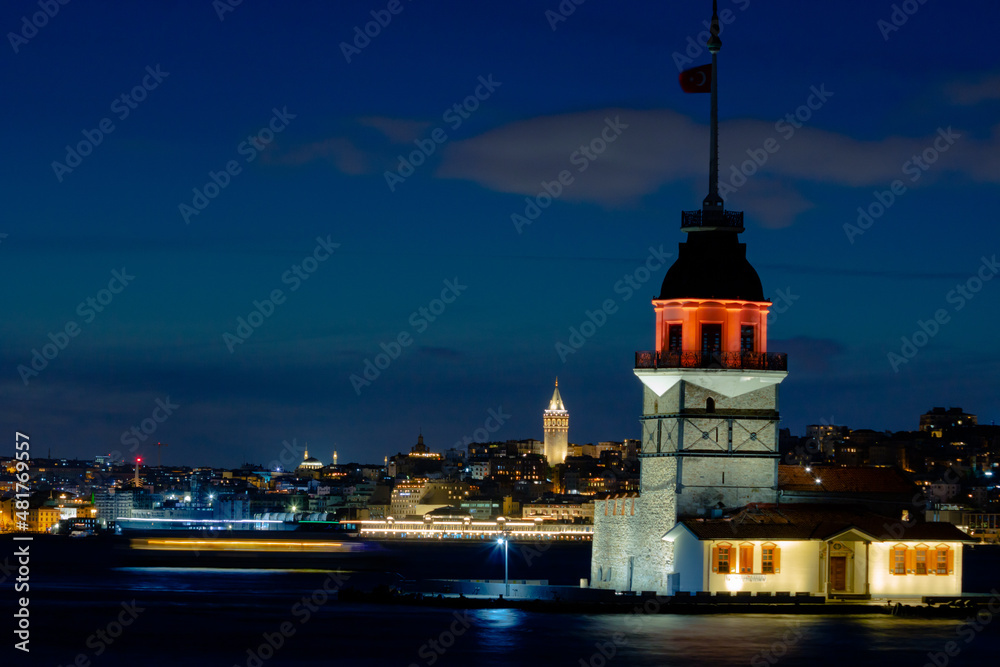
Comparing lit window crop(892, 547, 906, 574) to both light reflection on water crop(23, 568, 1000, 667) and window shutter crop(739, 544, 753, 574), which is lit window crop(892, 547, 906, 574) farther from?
window shutter crop(739, 544, 753, 574)

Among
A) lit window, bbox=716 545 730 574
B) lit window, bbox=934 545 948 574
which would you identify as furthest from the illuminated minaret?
lit window, bbox=934 545 948 574

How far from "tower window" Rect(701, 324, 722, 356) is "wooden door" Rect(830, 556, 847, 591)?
7.45m

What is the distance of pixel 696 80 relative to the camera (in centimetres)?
5725

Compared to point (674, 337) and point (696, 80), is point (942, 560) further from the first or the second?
point (696, 80)

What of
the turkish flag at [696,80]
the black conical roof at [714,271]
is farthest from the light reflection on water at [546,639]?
Result: the turkish flag at [696,80]

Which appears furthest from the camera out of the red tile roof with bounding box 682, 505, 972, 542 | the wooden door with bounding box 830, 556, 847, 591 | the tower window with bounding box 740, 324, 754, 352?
the tower window with bounding box 740, 324, 754, 352

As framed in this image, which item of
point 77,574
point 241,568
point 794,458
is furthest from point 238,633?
point 794,458

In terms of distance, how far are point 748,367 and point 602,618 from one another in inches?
359

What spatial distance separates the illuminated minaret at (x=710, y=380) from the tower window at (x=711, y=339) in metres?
0.03

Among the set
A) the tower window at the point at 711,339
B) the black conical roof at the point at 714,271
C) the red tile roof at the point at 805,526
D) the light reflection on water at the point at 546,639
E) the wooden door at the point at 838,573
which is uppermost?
the black conical roof at the point at 714,271

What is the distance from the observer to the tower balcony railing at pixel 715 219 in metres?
57.1

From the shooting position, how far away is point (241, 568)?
132625 mm

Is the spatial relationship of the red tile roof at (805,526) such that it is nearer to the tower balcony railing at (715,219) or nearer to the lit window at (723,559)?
the lit window at (723,559)

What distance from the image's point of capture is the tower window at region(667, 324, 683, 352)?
57.2m
